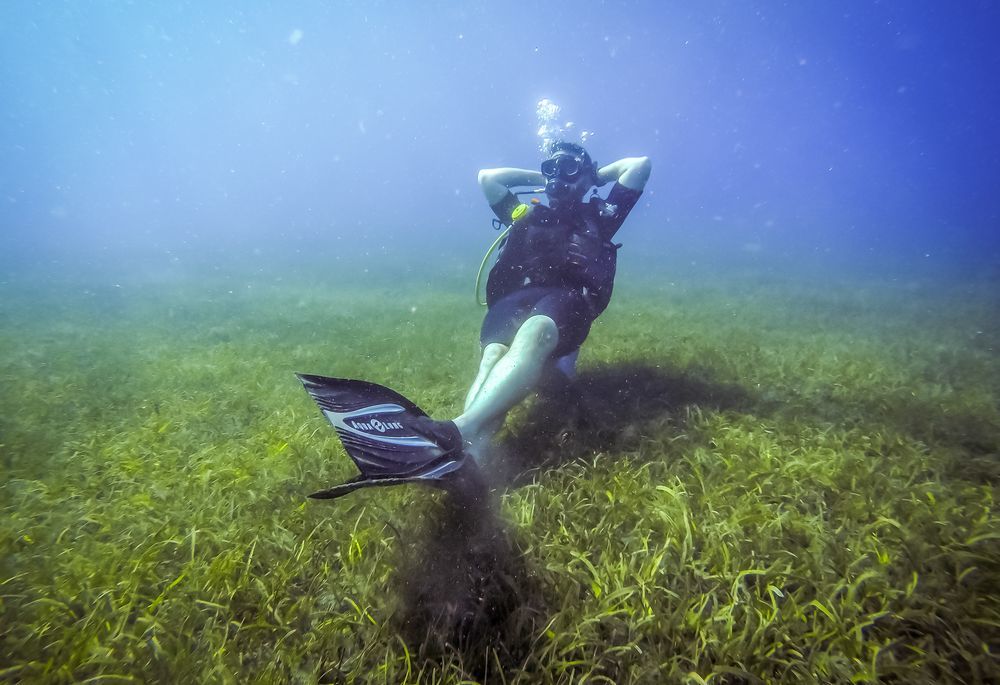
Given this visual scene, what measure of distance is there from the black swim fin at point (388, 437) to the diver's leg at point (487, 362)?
0.74 m

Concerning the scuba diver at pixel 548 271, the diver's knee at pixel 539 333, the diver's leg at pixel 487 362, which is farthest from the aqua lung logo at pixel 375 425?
the diver's knee at pixel 539 333

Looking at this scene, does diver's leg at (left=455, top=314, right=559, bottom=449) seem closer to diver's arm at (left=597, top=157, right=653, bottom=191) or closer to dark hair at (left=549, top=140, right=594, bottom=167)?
diver's arm at (left=597, top=157, right=653, bottom=191)

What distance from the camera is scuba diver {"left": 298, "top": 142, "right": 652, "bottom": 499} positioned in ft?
8.23

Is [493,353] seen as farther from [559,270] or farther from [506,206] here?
[506,206]

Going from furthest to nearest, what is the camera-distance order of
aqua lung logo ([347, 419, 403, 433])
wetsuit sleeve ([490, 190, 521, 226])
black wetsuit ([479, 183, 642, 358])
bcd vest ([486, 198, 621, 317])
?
wetsuit sleeve ([490, 190, 521, 226]) → bcd vest ([486, 198, 621, 317]) → black wetsuit ([479, 183, 642, 358]) → aqua lung logo ([347, 419, 403, 433])

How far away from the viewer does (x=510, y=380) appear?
10.7ft

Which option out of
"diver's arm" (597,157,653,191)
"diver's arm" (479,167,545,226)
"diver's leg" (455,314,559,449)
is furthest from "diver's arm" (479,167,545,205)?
"diver's leg" (455,314,559,449)

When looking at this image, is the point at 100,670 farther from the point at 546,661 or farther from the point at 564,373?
the point at 564,373

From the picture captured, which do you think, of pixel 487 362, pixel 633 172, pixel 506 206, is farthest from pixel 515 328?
pixel 633 172

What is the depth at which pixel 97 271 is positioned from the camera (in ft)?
77.8

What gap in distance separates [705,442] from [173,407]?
5.85 metres

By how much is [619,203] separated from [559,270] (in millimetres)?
1264

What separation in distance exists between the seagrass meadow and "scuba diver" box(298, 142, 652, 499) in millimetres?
431

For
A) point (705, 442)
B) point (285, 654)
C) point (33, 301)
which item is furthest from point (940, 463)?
point (33, 301)
